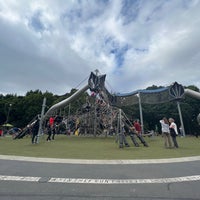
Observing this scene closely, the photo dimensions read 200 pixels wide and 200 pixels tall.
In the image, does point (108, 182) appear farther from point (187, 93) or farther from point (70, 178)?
point (187, 93)

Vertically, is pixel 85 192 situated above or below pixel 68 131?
below

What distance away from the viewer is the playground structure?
24.9 m

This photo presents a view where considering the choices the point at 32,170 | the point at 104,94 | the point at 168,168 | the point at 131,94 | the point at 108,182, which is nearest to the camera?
the point at 108,182

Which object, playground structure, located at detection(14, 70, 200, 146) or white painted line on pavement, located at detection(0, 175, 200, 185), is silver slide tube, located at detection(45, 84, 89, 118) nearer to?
playground structure, located at detection(14, 70, 200, 146)

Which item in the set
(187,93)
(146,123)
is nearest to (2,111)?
(146,123)

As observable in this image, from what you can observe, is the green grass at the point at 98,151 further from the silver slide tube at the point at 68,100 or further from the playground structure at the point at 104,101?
the silver slide tube at the point at 68,100

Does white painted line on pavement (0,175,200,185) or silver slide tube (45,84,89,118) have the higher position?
silver slide tube (45,84,89,118)

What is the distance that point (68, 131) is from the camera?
3234 centimetres

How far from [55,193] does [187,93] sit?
26.6 meters

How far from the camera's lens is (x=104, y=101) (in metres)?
26.4

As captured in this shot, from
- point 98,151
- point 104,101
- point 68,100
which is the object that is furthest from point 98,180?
point 68,100

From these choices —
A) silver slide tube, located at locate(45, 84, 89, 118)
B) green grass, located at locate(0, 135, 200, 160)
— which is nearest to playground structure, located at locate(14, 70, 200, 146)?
silver slide tube, located at locate(45, 84, 89, 118)

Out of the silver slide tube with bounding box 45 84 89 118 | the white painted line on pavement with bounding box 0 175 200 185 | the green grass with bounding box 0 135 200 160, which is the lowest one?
the white painted line on pavement with bounding box 0 175 200 185

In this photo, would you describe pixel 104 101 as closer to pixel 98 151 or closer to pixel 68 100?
pixel 68 100
